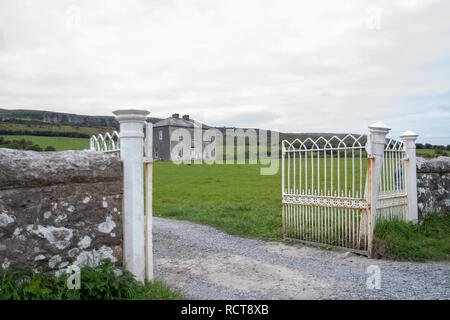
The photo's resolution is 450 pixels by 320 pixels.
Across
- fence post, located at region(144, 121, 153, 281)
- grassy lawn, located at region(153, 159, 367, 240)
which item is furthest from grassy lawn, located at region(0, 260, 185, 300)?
grassy lawn, located at region(153, 159, 367, 240)

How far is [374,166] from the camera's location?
6.71 metres

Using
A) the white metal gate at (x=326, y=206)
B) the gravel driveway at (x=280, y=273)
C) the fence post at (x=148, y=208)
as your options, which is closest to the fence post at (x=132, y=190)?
the fence post at (x=148, y=208)

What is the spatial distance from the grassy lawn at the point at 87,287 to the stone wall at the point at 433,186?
6.52 m

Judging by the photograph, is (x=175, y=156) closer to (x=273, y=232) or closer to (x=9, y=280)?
(x=273, y=232)

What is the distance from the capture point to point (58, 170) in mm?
3920

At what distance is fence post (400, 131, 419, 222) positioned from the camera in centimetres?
786

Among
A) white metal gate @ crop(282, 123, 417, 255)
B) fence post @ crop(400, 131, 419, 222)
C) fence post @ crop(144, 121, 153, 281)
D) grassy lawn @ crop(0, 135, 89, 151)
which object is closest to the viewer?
fence post @ crop(144, 121, 153, 281)

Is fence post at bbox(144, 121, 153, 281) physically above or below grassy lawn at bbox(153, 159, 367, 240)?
above

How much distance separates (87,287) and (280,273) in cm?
Answer: 312

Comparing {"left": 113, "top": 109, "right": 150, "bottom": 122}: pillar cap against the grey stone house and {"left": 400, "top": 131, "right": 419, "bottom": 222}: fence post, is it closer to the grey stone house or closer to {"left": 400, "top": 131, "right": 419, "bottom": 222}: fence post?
{"left": 400, "top": 131, "right": 419, "bottom": 222}: fence post

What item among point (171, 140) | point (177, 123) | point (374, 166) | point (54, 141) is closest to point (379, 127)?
point (374, 166)
